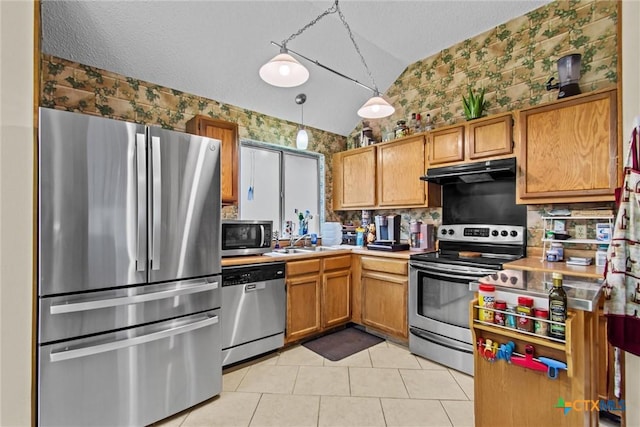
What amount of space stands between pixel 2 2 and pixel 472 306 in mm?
1676

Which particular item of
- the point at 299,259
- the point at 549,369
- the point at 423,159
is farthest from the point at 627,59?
the point at 299,259

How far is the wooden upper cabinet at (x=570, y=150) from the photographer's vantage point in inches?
83.0

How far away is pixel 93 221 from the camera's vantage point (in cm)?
165

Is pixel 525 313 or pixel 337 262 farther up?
pixel 525 313

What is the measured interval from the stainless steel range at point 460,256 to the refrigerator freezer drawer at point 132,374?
1773 mm

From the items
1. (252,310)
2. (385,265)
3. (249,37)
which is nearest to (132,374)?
(252,310)

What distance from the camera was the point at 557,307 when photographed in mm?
1146

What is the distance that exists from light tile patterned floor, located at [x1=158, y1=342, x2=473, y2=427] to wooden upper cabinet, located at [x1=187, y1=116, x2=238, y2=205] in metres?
1.59

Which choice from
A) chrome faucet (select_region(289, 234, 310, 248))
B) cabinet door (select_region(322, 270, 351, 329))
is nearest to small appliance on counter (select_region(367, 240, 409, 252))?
cabinet door (select_region(322, 270, 351, 329))

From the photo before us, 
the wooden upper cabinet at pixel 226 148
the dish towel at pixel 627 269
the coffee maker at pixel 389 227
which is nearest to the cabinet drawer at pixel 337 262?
the coffee maker at pixel 389 227

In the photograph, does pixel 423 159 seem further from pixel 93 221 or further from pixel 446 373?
pixel 93 221

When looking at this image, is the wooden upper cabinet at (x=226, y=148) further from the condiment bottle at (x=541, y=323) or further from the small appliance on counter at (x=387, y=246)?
the condiment bottle at (x=541, y=323)

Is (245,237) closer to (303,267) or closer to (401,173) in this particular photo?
(303,267)

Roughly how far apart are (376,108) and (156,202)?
73.3 inches
